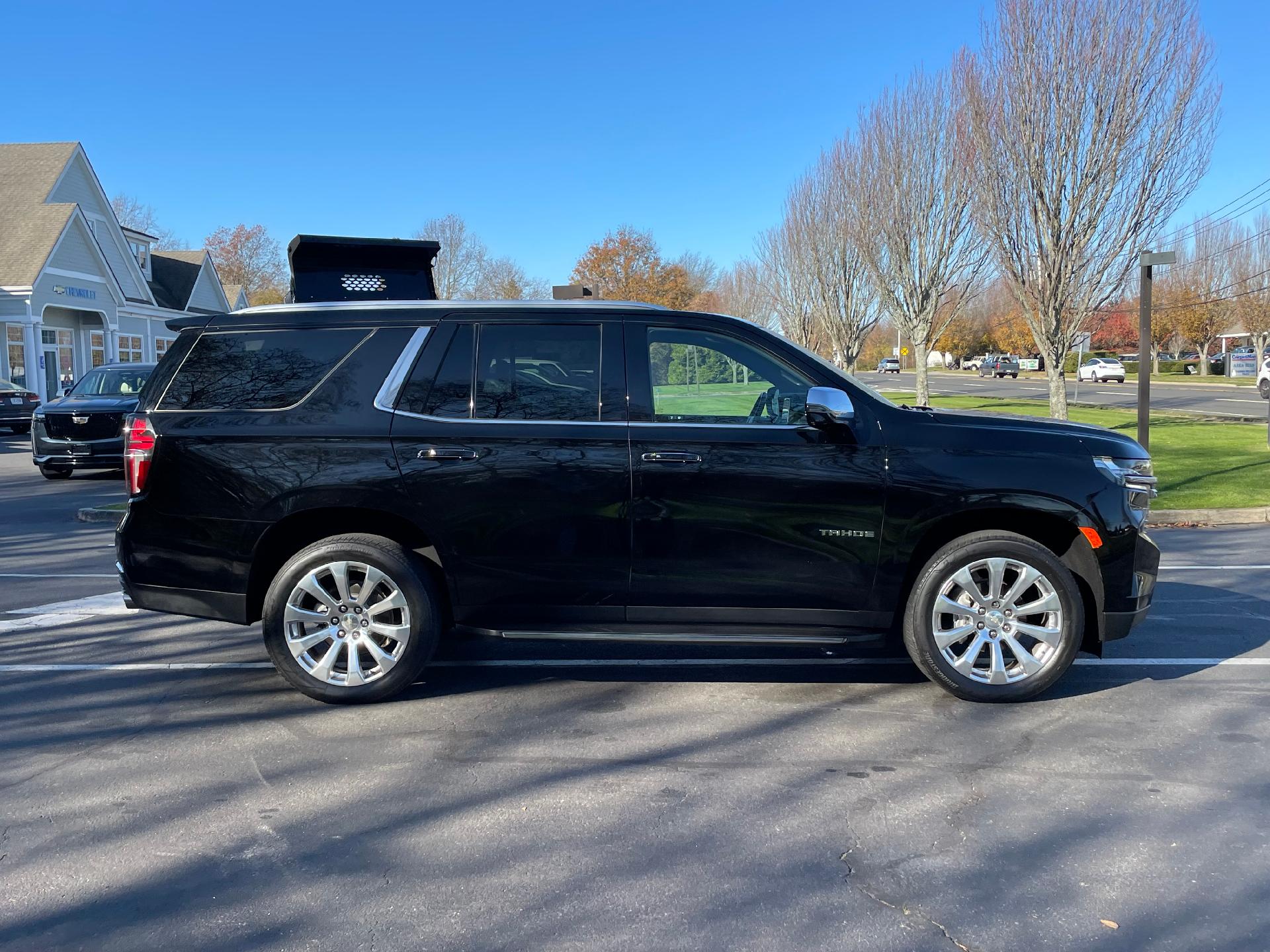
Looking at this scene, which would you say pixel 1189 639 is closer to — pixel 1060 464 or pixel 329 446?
pixel 1060 464

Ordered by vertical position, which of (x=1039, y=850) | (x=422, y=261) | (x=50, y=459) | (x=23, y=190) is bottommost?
(x=1039, y=850)

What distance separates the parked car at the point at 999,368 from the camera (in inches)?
2837

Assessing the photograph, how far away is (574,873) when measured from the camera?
338 centimetres

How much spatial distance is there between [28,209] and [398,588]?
3314 centimetres

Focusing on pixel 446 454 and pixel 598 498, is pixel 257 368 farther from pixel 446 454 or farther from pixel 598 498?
pixel 598 498

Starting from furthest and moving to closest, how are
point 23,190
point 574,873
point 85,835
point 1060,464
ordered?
point 23,190
point 1060,464
point 85,835
point 574,873

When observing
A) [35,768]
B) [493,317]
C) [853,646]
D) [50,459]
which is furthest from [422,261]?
[50,459]

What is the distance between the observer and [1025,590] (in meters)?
4.96

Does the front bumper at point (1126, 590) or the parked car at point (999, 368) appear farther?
the parked car at point (999, 368)

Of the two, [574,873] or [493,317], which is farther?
[493,317]

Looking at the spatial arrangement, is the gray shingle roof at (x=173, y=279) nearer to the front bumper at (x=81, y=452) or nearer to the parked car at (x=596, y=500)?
the front bumper at (x=81, y=452)

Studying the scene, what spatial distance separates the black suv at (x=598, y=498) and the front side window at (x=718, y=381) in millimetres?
13

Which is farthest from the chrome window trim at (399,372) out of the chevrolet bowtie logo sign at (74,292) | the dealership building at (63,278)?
the chevrolet bowtie logo sign at (74,292)

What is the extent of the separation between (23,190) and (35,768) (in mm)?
34139
